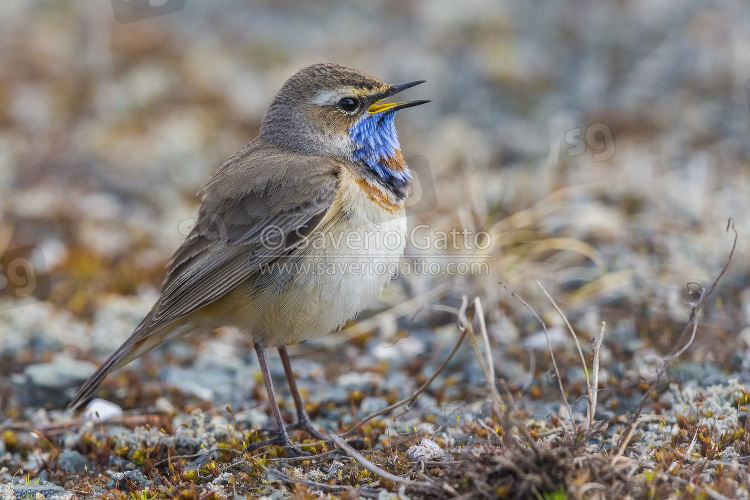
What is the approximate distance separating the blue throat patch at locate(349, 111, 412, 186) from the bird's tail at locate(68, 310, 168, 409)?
2.00 m

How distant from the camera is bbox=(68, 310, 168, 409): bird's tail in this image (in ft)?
17.8

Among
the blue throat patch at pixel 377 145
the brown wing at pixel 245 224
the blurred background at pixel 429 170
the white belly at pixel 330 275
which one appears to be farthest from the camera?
the blurred background at pixel 429 170

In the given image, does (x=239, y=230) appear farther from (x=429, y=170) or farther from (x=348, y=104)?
(x=429, y=170)

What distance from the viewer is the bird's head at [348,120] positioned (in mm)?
5723

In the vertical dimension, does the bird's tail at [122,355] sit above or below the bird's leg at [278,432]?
above

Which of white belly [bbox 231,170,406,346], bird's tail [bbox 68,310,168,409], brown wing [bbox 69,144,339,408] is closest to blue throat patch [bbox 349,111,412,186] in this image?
brown wing [bbox 69,144,339,408]

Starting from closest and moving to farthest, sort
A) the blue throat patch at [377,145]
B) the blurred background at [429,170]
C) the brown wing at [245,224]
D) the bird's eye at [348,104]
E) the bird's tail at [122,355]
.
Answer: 1. the brown wing at [245,224]
2. the bird's tail at [122,355]
3. the blue throat patch at [377,145]
4. the bird's eye at [348,104]
5. the blurred background at [429,170]

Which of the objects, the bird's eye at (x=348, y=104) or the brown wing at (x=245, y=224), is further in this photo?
the bird's eye at (x=348, y=104)

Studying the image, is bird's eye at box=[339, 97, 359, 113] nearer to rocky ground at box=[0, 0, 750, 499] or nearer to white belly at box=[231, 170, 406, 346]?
white belly at box=[231, 170, 406, 346]

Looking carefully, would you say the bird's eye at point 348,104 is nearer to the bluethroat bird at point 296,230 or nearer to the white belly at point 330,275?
the bluethroat bird at point 296,230

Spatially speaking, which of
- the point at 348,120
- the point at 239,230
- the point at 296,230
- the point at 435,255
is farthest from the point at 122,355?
the point at 435,255

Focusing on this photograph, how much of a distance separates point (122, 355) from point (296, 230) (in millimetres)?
1613

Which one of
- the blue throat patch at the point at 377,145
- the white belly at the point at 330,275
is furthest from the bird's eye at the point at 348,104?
the white belly at the point at 330,275

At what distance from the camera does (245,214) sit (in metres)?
5.52
